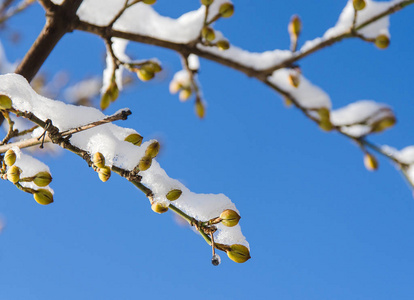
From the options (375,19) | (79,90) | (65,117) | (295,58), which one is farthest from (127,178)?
(79,90)

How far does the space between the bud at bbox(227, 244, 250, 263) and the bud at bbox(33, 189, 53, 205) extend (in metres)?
0.56

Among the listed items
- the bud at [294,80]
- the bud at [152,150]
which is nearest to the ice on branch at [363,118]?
the bud at [294,80]

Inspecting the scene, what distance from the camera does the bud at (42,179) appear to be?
1174 millimetres

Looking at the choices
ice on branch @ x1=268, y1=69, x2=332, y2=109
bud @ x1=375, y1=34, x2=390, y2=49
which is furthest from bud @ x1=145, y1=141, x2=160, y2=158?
bud @ x1=375, y1=34, x2=390, y2=49

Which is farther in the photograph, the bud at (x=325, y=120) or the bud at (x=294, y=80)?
the bud at (x=294, y=80)

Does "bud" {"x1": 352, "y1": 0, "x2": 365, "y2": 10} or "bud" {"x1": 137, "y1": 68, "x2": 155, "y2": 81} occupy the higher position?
"bud" {"x1": 352, "y1": 0, "x2": 365, "y2": 10}

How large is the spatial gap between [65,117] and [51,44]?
422mm

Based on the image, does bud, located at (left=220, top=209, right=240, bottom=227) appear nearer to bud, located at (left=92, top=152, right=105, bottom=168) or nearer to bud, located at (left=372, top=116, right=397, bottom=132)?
bud, located at (left=92, top=152, right=105, bottom=168)

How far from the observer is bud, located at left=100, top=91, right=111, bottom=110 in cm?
168

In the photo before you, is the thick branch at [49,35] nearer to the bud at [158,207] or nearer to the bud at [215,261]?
the bud at [158,207]

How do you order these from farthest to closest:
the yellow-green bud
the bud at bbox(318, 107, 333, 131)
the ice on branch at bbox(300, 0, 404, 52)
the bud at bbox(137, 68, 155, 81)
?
1. the yellow-green bud
2. the bud at bbox(137, 68, 155, 81)
3. the ice on branch at bbox(300, 0, 404, 52)
4. the bud at bbox(318, 107, 333, 131)

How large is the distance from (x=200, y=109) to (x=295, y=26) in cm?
52

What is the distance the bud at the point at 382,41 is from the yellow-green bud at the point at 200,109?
0.72 meters

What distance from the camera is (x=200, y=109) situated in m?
1.78
